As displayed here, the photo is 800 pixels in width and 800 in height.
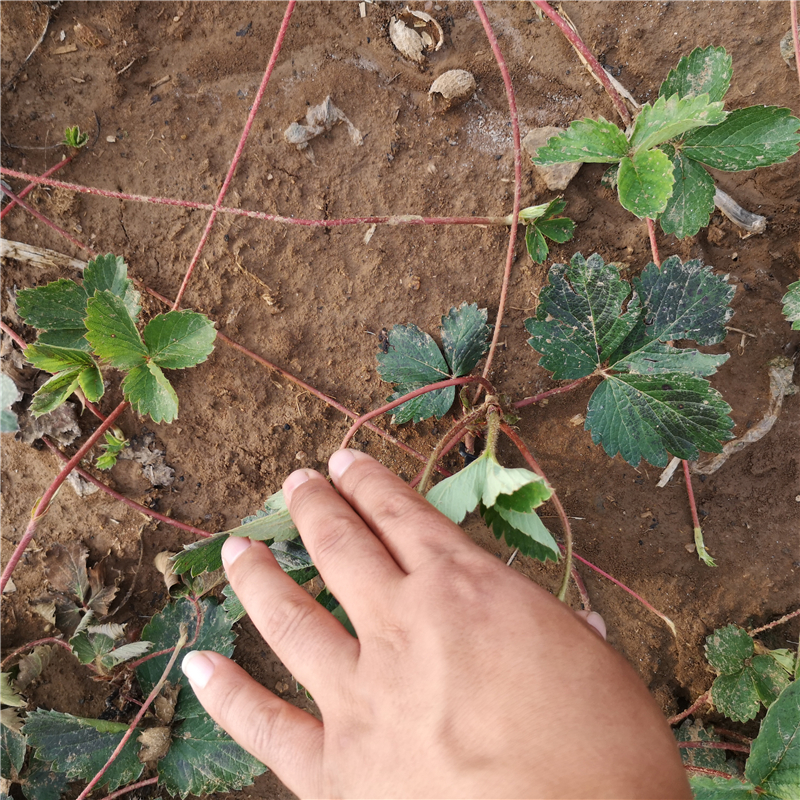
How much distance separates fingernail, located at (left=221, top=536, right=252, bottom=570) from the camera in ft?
4.57

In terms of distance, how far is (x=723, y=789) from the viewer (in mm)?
1538

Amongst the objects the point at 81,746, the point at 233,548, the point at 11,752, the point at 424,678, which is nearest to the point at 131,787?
the point at 81,746

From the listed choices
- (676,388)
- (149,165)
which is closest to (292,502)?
(676,388)

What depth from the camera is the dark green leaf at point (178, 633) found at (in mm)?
1989

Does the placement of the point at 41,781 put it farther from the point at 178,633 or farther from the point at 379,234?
the point at 379,234

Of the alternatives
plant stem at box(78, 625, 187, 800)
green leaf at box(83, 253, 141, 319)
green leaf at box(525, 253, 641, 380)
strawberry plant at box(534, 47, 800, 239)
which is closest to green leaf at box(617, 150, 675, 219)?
strawberry plant at box(534, 47, 800, 239)

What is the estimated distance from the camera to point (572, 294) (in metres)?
1.65

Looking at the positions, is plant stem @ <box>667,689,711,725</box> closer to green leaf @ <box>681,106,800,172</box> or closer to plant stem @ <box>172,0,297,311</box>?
green leaf @ <box>681,106,800,172</box>

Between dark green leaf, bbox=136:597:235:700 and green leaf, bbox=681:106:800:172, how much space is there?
7.01ft

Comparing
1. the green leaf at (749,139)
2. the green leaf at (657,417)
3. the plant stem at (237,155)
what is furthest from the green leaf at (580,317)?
the plant stem at (237,155)

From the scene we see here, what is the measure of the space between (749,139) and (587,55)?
1.68ft

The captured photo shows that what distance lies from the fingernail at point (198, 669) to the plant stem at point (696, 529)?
154cm

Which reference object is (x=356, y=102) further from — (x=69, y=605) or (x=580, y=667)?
(x=69, y=605)

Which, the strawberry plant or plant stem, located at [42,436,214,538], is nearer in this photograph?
the strawberry plant
